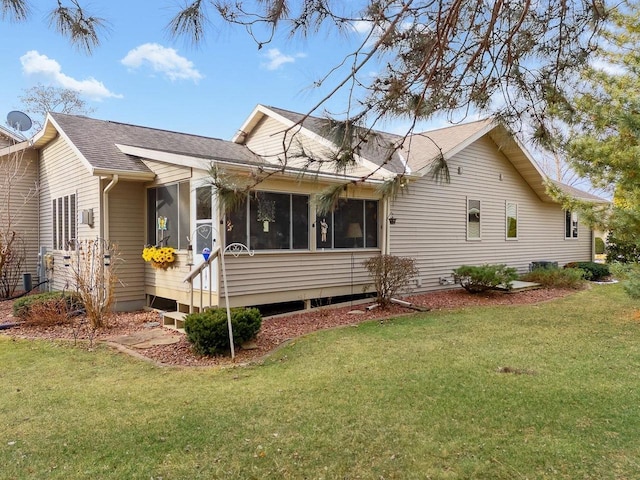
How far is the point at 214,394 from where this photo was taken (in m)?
4.37

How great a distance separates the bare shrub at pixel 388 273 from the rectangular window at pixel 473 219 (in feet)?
13.7

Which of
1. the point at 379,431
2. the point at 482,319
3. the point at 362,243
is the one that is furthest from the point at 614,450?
the point at 362,243

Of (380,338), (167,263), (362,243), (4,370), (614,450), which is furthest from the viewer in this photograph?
(362,243)

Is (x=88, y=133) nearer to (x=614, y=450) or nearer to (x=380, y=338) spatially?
(x=380, y=338)

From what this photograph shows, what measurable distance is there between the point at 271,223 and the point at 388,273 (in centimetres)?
261

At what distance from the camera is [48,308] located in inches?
307

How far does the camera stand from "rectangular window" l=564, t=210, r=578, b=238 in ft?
53.0

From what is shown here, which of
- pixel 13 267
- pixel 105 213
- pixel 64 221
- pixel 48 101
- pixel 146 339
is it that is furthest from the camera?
pixel 48 101

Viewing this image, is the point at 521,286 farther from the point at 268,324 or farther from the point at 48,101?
the point at 48,101

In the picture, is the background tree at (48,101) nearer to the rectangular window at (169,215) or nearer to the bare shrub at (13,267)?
the bare shrub at (13,267)

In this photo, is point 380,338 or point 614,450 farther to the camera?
point 380,338

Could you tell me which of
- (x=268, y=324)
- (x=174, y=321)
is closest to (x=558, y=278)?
(x=268, y=324)

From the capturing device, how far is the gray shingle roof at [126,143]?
879 centimetres

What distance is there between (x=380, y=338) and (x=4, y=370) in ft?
16.0
